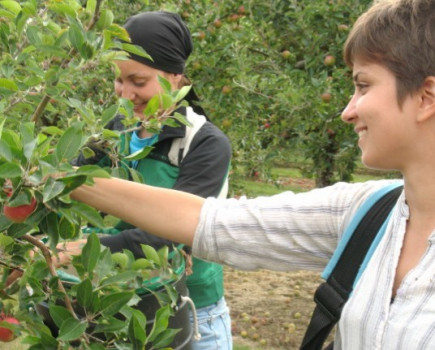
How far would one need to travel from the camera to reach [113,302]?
4.06 feet

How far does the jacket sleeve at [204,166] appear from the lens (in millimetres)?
1945

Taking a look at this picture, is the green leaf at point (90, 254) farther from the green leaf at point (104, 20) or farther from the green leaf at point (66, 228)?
the green leaf at point (104, 20)

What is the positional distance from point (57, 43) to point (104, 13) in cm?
11

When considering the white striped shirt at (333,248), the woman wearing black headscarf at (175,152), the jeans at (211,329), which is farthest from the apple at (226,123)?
the white striped shirt at (333,248)

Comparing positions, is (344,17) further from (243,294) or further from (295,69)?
(243,294)

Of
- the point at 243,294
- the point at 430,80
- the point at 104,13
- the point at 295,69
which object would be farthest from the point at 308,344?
the point at 243,294

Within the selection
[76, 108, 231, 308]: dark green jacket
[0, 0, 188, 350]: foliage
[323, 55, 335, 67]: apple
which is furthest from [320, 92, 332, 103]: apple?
[0, 0, 188, 350]: foliage

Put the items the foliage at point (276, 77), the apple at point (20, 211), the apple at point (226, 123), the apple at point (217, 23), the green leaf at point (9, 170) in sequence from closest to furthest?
the green leaf at point (9, 170) → the apple at point (20, 211) → the foliage at point (276, 77) → the apple at point (226, 123) → the apple at point (217, 23)

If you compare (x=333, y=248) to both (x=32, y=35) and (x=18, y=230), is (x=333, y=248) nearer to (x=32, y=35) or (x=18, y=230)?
(x=18, y=230)

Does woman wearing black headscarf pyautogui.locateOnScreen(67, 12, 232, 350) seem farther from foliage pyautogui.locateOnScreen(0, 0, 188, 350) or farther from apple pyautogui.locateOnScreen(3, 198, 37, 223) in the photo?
apple pyautogui.locateOnScreen(3, 198, 37, 223)

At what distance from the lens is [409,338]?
3.89 feet

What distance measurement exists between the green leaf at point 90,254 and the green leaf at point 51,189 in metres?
0.20

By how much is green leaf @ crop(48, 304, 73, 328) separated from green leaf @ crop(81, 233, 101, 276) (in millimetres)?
83

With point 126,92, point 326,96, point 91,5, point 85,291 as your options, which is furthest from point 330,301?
point 326,96
